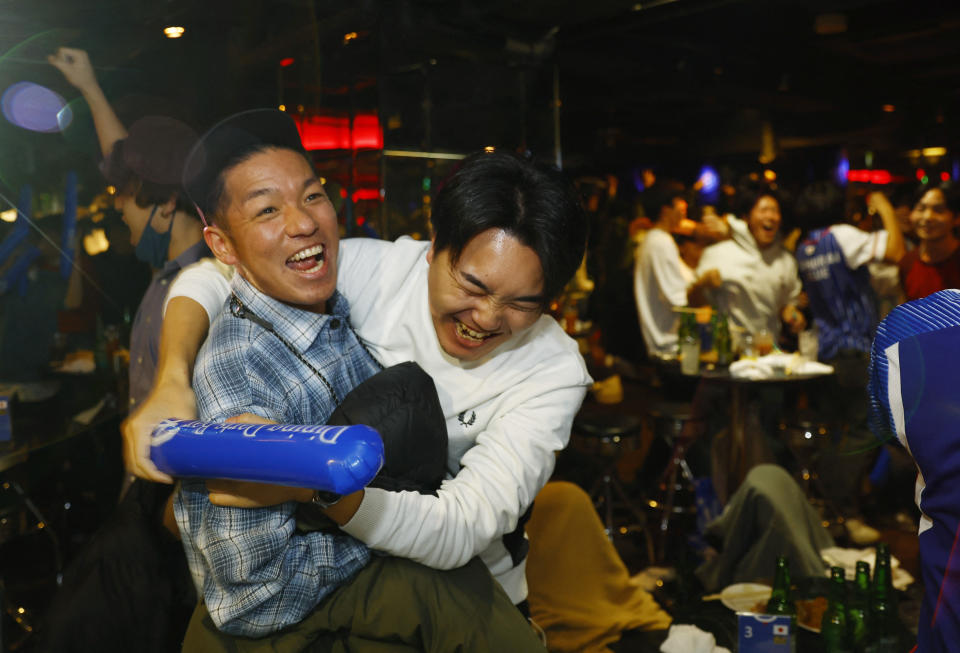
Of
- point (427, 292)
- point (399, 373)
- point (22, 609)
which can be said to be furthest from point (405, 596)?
point (22, 609)

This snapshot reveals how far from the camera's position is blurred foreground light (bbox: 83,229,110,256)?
166 centimetres

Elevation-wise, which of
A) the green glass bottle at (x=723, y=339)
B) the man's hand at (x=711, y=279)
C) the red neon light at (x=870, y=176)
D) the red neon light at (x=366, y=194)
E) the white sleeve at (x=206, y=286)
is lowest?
the green glass bottle at (x=723, y=339)

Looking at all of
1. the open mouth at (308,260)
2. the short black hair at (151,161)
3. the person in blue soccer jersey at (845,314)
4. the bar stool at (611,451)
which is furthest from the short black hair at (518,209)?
the bar stool at (611,451)

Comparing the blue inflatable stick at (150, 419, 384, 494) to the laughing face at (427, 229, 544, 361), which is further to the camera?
the laughing face at (427, 229, 544, 361)

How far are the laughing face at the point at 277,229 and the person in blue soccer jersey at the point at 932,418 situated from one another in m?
0.94

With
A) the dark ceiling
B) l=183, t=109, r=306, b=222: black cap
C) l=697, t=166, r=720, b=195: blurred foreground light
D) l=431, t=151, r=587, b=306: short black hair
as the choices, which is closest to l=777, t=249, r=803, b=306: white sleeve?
the dark ceiling

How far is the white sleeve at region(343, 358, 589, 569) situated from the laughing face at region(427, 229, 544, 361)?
148 mm

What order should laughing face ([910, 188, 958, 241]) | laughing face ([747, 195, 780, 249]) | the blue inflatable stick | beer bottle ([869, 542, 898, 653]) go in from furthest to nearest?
1. laughing face ([747, 195, 780, 249])
2. laughing face ([910, 188, 958, 241])
3. beer bottle ([869, 542, 898, 653])
4. the blue inflatable stick

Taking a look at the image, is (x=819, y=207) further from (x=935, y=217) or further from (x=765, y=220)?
(x=935, y=217)

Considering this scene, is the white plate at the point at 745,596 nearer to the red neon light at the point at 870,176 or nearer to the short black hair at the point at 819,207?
the short black hair at the point at 819,207

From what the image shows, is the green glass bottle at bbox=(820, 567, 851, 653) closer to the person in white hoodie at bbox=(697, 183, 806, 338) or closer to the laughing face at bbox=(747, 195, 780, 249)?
the person in white hoodie at bbox=(697, 183, 806, 338)

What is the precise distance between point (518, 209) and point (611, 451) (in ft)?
9.03

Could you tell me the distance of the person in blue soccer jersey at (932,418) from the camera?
0.96 meters

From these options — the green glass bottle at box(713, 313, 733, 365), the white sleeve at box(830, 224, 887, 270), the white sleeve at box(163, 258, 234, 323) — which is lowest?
the green glass bottle at box(713, 313, 733, 365)
